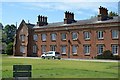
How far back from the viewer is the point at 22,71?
53.9 feet

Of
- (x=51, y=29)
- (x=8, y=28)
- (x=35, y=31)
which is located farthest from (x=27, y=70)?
(x=8, y=28)

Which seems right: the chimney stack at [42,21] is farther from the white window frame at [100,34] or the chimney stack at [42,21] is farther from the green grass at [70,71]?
the green grass at [70,71]

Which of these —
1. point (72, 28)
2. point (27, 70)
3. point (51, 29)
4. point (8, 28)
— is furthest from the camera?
point (8, 28)

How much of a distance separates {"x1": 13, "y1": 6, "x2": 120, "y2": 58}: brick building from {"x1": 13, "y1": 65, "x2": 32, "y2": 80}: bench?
4409cm

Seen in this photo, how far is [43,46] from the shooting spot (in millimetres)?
75062

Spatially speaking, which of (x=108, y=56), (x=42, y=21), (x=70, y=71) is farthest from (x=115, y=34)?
(x=70, y=71)

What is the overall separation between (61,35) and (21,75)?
178 ft

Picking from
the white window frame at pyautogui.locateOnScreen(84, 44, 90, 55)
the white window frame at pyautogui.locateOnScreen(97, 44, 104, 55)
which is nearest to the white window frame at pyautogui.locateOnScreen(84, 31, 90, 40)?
the white window frame at pyautogui.locateOnScreen(84, 44, 90, 55)

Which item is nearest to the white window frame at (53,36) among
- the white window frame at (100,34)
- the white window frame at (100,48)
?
the white window frame at (100,34)

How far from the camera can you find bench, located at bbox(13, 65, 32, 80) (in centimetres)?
1631

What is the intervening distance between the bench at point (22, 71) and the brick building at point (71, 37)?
4409 cm

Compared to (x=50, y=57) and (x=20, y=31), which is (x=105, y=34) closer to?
(x=50, y=57)

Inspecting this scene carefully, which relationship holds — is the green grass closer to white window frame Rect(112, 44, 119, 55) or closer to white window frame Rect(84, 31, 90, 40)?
white window frame Rect(112, 44, 119, 55)

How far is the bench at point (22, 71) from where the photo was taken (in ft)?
53.5
